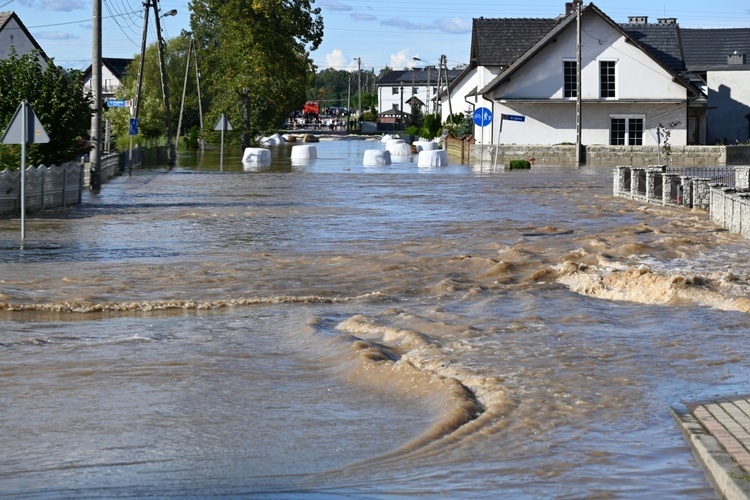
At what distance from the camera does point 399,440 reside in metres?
8.20

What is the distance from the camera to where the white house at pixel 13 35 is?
73.0m

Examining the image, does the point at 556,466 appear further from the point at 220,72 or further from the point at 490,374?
the point at 220,72

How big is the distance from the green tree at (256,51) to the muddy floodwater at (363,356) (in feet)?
151

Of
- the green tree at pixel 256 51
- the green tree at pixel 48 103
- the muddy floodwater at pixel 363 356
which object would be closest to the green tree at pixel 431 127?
the green tree at pixel 256 51

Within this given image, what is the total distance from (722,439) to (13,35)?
74.0 meters

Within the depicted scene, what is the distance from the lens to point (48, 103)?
102ft

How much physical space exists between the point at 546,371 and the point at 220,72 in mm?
63981

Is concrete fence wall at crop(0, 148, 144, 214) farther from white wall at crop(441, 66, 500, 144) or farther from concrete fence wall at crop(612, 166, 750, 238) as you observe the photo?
white wall at crop(441, 66, 500, 144)

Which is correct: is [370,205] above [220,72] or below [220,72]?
below

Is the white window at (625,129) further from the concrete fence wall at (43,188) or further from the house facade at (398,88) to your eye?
the house facade at (398,88)

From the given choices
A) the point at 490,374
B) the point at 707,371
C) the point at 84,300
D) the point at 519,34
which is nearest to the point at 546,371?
the point at 490,374

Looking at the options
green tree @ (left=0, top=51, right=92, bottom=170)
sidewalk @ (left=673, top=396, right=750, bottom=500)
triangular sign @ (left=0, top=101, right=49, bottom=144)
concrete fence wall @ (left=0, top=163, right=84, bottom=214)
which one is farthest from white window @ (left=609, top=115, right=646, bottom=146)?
sidewalk @ (left=673, top=396, right=750, bottom=500)

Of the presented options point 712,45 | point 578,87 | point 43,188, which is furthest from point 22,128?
point 712,45

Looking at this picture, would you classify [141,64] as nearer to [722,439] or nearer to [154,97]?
[154,97]
